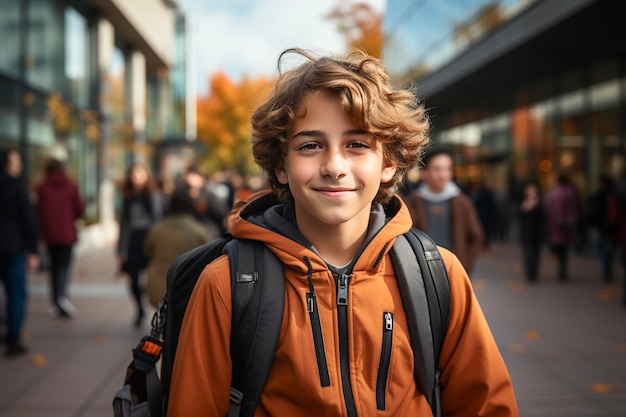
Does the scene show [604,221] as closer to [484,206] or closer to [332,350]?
[484,206]

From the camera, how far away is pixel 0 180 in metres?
7.49

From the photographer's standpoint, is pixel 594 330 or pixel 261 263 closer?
pixel 261 263

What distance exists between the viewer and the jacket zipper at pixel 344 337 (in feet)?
6.56

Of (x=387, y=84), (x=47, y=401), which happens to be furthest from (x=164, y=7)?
(x=387, y=84)

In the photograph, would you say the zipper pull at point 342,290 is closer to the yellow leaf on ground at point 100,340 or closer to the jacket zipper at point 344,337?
the jacket zipper at point 344,337

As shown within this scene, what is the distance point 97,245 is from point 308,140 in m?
20.5

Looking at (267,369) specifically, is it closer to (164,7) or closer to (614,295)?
(614,295)

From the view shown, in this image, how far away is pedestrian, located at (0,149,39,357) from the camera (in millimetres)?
7219

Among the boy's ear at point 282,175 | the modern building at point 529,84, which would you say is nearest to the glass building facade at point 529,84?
the modern building at point 529,84

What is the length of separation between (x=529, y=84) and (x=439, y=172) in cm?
1674

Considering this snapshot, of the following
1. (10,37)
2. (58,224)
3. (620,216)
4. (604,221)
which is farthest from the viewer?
(10,37)

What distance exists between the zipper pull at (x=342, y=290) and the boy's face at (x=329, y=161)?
0.16 m

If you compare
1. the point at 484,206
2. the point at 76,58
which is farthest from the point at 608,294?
the point at 76,58

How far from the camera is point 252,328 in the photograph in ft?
6.55
